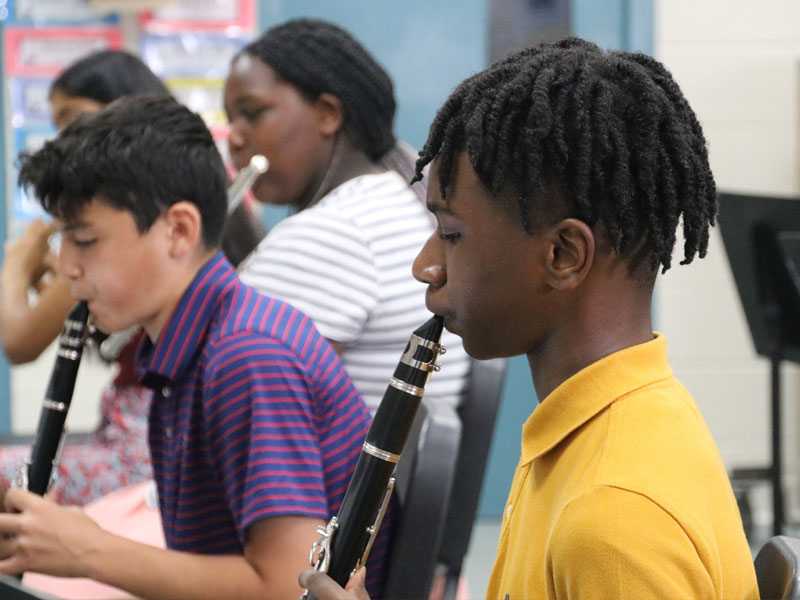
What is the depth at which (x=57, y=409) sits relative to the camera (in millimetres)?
1166

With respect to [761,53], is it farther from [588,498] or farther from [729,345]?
[588,498]

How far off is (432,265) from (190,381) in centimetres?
40

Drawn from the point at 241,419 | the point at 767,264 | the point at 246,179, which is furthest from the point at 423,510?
the point at 767,264

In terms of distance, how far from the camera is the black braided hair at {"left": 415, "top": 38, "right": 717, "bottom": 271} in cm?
67

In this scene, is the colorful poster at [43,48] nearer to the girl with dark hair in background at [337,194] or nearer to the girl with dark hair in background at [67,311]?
the girl with dark hair in background at [67,311]

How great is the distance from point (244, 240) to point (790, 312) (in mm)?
1156

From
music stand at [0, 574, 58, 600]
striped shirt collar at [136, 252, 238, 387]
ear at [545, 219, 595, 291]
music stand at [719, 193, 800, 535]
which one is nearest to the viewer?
music stand at [0, 574, 58, 600]

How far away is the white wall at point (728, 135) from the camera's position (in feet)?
9.38

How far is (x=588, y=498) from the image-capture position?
0.61 meters

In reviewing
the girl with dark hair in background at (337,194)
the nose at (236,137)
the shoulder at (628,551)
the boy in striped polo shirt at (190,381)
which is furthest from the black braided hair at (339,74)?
the shoulder at (628,551)

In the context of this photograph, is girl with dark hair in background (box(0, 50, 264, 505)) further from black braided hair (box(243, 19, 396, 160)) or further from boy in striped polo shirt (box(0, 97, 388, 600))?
boy in striped polo shirt (box(0, 97, 388, 600))

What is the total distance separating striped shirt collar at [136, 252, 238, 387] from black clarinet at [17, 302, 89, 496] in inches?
3.1

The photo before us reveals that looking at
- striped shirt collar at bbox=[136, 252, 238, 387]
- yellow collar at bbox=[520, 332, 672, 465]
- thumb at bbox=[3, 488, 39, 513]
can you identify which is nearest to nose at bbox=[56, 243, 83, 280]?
striped shirt collar at bbox=[136, 252, 238, 387]

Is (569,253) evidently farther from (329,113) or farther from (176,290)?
(329,113)
